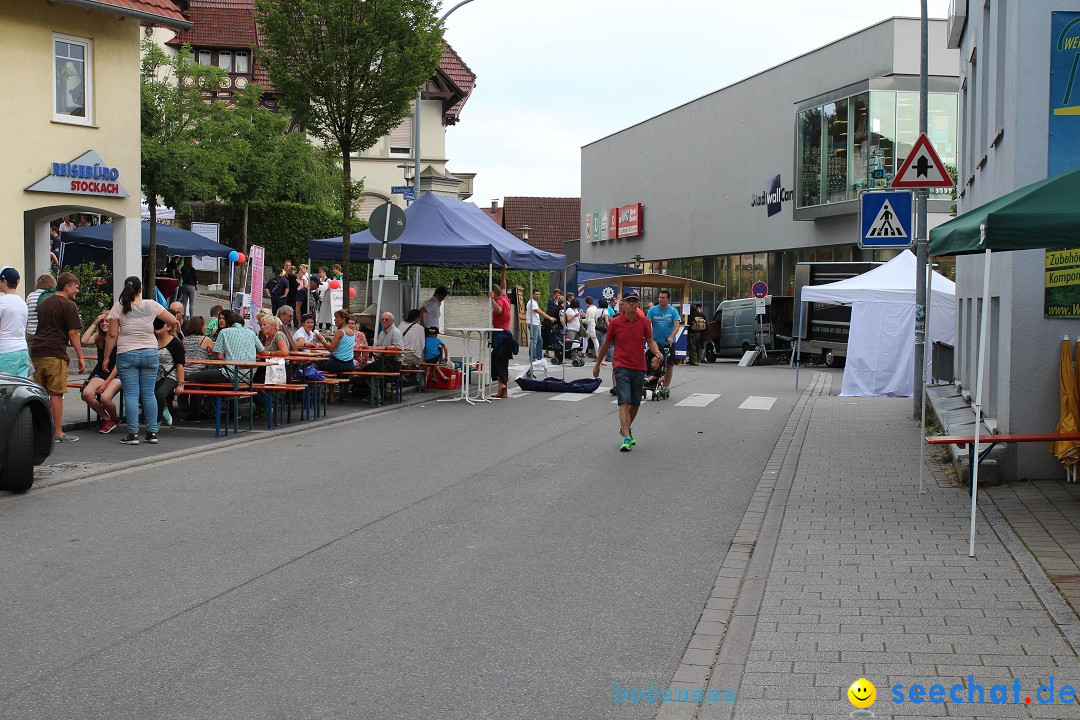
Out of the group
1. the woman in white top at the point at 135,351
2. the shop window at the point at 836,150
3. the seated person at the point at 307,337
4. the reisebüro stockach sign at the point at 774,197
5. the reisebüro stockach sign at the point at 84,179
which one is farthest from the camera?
the reisebüro stockach sign at the point at 774,197

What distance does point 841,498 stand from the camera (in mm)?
9977

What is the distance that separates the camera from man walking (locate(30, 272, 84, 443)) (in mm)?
12102

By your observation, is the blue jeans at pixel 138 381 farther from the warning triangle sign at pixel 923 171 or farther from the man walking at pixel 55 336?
the warning triangle sign at pixel 923 171

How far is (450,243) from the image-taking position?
773 inches

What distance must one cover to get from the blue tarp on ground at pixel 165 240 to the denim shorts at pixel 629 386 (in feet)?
53.2

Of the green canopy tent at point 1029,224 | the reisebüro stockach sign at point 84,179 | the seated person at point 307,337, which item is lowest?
the seated person at point 307,337

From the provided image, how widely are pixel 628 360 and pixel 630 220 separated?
1910 inches

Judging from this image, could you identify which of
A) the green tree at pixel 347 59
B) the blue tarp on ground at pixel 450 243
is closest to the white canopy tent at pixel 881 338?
the blue tarp on ground at pixel 450 243

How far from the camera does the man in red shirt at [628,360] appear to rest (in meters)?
13.1

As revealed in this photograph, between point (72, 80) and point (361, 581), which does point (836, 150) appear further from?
point (361, 581)

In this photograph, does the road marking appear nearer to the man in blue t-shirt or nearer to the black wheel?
the man in blue t-shirt

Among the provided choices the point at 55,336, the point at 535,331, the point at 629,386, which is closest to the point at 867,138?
the point at 535,331

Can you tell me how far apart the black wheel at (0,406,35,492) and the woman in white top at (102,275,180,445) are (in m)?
2.81

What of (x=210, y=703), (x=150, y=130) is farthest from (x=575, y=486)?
(x=150, y=130)
